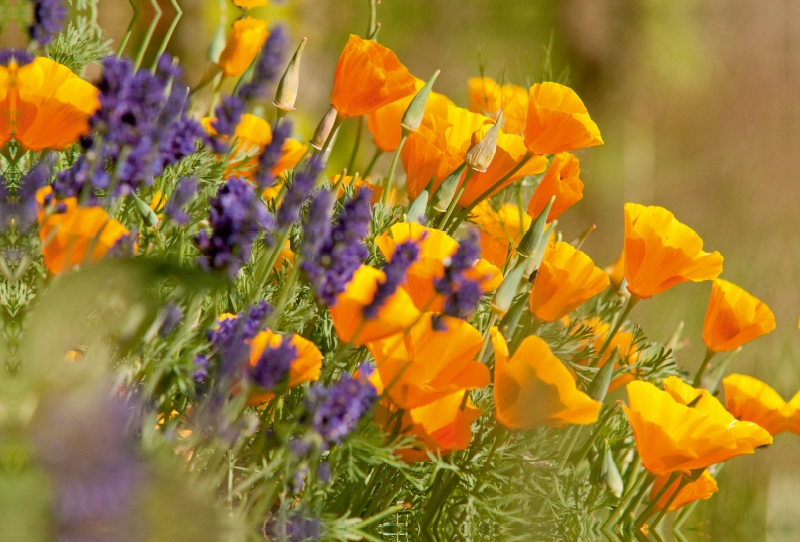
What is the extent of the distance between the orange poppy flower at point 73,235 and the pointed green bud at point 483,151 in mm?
215

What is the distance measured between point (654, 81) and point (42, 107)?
2.39m

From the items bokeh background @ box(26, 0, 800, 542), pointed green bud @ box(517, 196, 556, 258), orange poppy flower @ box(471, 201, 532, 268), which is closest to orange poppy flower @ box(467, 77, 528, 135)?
orange poppy flower @ box(471, 201, 532, 268)

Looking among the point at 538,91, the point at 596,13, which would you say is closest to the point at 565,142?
the point at 538,91

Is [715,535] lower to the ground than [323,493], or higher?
lower

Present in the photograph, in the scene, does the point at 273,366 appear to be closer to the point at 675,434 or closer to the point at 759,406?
the point at 675,434

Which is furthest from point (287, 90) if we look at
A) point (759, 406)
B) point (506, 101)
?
point (759, 406)

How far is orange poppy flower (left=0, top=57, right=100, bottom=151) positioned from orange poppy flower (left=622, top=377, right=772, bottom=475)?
330 millimetres

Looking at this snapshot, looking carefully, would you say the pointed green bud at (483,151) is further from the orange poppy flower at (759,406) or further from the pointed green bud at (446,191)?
the orange poppy flower at (759,406)

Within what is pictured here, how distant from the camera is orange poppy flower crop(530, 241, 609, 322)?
48 cm

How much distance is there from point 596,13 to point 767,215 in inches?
37.8

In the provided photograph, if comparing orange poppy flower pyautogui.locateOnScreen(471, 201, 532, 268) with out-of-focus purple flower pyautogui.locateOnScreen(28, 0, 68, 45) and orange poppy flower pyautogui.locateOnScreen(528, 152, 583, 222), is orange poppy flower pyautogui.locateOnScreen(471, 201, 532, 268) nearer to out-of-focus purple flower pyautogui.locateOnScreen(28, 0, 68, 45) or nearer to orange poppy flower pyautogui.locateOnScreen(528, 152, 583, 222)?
orange poppy flower pyautogui.locateOnScreen(528, 152, 583, 222)

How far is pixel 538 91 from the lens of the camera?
0.53 metres

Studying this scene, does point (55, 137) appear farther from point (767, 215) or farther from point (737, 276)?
point (767, 215)

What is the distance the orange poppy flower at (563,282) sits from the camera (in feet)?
1.57
